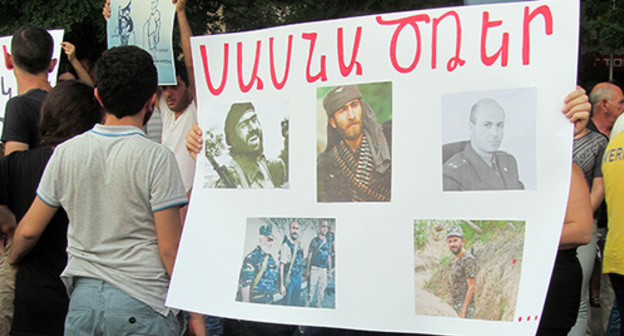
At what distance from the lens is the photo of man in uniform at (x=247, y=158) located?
2310mm

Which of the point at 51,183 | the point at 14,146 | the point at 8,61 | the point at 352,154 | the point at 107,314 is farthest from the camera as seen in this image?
the point at 8,61

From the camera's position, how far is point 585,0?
7.73 m

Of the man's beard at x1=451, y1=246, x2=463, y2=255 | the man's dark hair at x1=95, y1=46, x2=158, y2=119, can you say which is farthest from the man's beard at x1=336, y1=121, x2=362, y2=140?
the man's dark hair at x1=95, y1=46, x2=158, y2=119

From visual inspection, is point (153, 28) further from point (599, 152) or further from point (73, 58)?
point (599, 152)

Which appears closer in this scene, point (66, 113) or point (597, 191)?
point (66, 113)

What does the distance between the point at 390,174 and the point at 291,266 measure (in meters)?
0.47

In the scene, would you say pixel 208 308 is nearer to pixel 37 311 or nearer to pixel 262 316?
pixel 262 316

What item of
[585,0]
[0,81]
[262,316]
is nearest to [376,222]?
[262,316]

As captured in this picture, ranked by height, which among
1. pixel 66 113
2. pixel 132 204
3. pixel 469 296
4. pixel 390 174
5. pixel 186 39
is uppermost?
pixel 186 39

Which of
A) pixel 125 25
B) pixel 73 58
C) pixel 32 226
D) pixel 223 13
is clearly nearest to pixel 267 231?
pixel 32 226

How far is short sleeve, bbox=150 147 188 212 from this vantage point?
7.64 ft

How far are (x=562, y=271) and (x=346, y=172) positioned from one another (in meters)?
1.04

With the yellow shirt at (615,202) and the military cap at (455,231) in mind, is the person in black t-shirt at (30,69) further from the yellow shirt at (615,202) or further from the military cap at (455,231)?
the yellow shirt at (615,202)

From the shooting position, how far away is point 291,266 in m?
2.28
